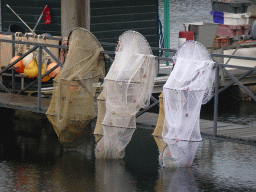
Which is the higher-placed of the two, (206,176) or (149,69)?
(149,69)

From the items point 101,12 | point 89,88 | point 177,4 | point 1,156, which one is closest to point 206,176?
point 89,88

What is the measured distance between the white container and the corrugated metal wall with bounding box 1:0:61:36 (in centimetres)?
632

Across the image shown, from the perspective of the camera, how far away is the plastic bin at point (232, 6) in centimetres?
1892

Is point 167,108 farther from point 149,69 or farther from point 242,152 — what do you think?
point 242,152

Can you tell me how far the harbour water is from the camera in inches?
341

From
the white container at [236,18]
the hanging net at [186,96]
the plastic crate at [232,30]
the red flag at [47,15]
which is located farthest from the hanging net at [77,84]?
the white container at [236,18]

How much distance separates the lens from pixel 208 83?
8.58 metres

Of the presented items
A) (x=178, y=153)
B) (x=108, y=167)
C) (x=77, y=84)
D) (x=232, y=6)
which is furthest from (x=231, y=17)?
(x=178, y=153)

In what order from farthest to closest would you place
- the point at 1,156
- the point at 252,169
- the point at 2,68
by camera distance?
the point at 2,68 → the point at 1,156 → the point at 252,169

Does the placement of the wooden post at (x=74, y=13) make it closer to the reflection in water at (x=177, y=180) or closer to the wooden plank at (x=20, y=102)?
the wooden plank at (x=20, y=102)

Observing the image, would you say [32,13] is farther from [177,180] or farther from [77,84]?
[177,180]

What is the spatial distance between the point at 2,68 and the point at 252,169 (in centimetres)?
499

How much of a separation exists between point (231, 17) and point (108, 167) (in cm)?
1076

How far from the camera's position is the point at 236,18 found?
62.8 ft
